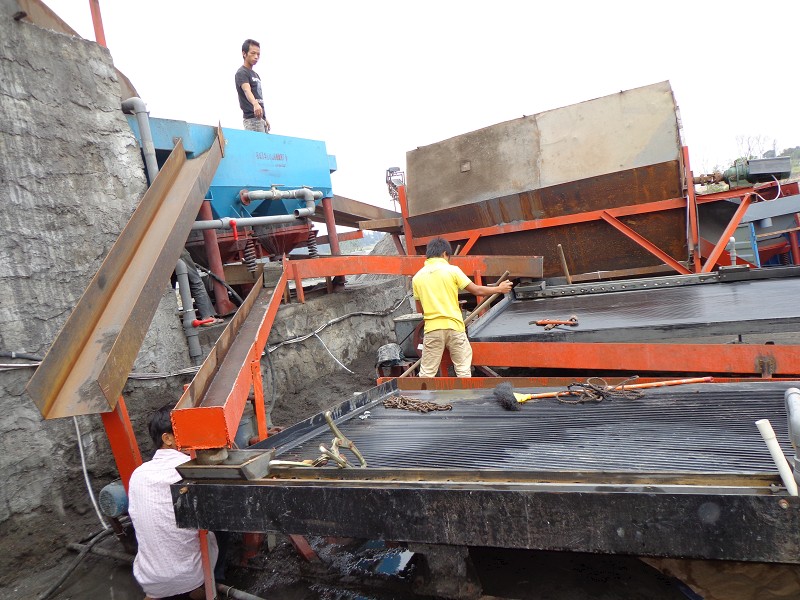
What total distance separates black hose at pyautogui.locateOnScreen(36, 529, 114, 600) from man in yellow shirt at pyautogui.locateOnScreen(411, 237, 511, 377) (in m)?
2.37

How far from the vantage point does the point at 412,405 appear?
116 inches

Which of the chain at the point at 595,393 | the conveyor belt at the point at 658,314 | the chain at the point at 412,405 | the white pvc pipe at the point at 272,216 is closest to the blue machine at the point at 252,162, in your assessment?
the white pvc pipe at the point at 272,216

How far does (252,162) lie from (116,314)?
3331 mm

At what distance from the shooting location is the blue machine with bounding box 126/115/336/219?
16.1ft

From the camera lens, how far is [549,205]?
6230 mm

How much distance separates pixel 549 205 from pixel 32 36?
196 inches

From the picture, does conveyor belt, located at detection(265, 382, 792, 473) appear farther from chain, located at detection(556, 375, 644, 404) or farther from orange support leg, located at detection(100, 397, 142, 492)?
orange support leg, located at detection(100, 397, 142, 492)

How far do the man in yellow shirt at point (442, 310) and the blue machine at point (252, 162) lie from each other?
2448 mm

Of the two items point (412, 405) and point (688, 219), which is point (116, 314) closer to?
point (412, 405)

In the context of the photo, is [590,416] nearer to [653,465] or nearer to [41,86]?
[653,465]

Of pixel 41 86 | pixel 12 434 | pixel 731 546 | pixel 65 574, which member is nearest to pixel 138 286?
pixel 12 434

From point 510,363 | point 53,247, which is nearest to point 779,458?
point 510,363

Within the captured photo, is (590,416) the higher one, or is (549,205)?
(549,205)

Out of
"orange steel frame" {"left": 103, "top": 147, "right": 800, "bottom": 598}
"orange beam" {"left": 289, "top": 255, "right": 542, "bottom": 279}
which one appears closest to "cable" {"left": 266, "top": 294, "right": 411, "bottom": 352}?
"orange beam" {"left": 289, "top": 255, "right": 542, "bottom": 279}
